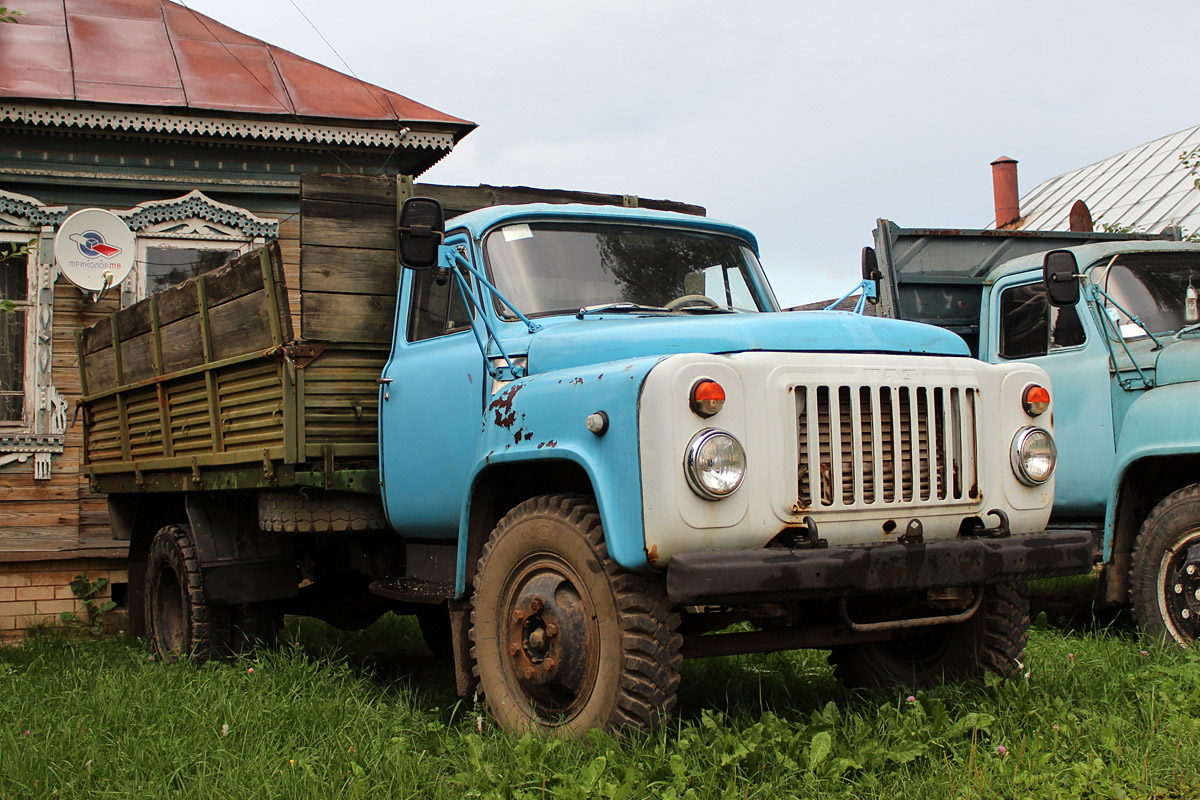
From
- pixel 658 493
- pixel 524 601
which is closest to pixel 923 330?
pixel 658 493

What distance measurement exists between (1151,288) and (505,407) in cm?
416

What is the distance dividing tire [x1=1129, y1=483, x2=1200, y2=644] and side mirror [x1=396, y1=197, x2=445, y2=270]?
148 inches

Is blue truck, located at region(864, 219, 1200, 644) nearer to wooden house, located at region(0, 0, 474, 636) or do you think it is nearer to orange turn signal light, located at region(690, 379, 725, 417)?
orange turn signal light, located at region(690, 379, 725, 417)

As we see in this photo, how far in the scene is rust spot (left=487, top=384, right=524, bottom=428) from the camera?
4.06 meters

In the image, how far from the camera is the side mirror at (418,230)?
4367 millimetres

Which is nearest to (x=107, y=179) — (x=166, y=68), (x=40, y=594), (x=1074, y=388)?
(x=166, y=68)

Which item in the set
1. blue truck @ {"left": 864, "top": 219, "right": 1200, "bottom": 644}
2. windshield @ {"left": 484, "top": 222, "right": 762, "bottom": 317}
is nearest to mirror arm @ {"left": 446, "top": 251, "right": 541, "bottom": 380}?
windshield @ {"left": 484, "top": 222, "right": 762, "bottom": 317}

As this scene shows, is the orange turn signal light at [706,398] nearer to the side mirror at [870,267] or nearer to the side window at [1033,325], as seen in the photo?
the side mirror at [870,267]

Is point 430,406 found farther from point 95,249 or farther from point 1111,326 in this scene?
point 95,249

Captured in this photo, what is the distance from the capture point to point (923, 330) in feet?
13.8

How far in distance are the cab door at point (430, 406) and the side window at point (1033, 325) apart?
359 cm

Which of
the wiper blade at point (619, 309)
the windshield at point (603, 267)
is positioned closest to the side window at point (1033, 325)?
the windshield at point (603, 267)

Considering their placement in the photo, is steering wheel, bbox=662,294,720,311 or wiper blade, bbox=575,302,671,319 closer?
wiper blade, bbox=575,302,671,319

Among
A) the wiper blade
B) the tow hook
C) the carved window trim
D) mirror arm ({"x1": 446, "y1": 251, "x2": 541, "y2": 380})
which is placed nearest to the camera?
the tow hook
